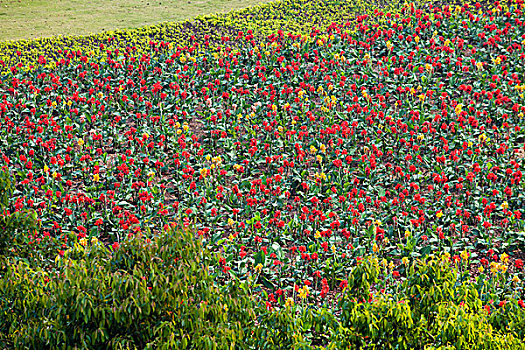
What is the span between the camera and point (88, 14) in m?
19.5

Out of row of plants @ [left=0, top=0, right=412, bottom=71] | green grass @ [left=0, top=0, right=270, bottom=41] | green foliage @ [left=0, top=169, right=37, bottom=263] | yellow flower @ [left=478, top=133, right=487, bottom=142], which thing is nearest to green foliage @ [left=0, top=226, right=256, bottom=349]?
green foliage @ [left=0, top=169, right=37, bottom=263]

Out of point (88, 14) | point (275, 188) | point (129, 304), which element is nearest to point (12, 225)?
point (129, 304)

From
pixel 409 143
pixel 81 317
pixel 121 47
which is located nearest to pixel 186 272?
pixel 81 317

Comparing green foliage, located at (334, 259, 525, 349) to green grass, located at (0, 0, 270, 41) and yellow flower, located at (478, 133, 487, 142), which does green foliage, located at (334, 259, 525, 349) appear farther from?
green grass, located at (0, 0, 270, 41)

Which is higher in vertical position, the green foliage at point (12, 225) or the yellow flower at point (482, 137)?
the green foliage at point (12, 225)

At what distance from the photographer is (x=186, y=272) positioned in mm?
5043

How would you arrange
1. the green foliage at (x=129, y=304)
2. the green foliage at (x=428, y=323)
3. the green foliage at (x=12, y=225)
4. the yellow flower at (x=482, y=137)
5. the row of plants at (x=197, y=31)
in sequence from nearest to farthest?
the green foliage at (x=129, y=304)
the green foliage at (x=428, y=323)
the green foliage at (x=12, y=225)
the yellow flower at (x=482, y=137)
the row of plants at (x=197, y=31)

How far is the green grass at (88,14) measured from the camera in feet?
59.5

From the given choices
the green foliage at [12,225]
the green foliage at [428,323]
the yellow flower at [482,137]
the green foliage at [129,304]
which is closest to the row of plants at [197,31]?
the yellow flower at [482,137]

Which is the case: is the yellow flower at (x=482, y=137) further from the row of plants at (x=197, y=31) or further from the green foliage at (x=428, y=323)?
the row of plants at (x=197, y=31)

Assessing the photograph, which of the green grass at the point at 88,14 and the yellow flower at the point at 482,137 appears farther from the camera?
the green grass at the point at 88,14

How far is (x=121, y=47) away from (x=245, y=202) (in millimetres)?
8242

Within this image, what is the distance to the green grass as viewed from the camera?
18141 millimetres

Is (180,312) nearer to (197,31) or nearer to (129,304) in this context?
(129,304)
